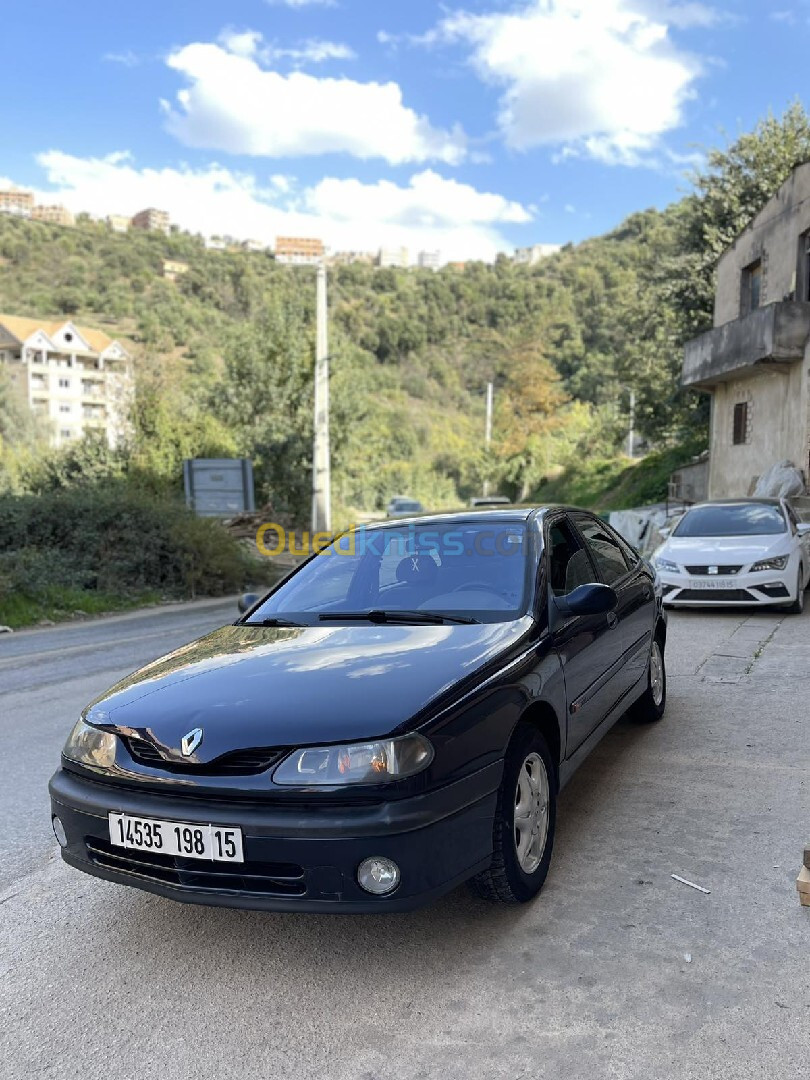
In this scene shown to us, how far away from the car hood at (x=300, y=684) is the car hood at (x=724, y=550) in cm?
690

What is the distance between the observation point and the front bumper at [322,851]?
253cm

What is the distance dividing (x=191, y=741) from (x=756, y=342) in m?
18.4

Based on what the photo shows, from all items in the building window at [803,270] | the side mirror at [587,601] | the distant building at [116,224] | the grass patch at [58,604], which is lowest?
the grass patch at [58,604]

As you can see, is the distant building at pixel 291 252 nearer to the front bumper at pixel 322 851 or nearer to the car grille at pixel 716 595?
the car grille at pixel 716 595

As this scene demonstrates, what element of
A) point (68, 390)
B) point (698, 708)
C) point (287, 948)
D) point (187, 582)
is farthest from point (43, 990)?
point (68, 390)

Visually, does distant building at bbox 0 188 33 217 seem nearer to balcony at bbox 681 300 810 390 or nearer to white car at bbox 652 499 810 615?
balcony at bbox 681 300 810 390

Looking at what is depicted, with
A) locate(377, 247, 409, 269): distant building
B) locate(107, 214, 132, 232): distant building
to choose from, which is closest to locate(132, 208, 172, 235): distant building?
locate(107, 214, 132, 232): distant building

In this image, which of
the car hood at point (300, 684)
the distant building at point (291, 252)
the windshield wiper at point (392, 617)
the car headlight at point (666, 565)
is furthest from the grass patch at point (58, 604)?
the distant building at point (291, 252)

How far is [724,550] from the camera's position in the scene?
9.83 metres

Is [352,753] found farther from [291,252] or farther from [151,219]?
[151,219]

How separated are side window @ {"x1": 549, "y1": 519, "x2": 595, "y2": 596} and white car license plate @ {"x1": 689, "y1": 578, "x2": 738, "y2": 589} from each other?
18.3 ft

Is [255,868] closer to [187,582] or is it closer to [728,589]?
[728,589]

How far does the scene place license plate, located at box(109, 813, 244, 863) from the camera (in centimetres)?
260

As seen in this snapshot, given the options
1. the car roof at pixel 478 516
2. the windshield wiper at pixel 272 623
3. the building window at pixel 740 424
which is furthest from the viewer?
the building window at pixel 740 424
